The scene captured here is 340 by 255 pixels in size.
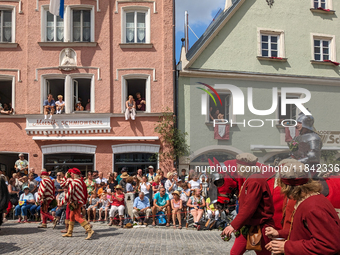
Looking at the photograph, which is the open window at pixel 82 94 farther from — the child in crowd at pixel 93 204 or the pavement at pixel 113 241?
the pavement at pixel 113 241

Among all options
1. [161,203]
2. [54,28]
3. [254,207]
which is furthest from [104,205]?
[254,207]

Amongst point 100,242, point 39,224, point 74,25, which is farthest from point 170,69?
point 100,242

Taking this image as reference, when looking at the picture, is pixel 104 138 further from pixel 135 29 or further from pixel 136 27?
pixel 136 27

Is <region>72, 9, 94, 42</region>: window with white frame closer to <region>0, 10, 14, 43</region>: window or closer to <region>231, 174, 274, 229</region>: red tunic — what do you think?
<region>0, 10, 14, 43</region>: window

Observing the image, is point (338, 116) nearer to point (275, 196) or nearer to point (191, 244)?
point (275, 196)

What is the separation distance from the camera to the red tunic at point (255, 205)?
189 inches

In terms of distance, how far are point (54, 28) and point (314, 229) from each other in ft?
59.2

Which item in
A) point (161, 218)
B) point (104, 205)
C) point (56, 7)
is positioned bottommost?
point (161, 218)

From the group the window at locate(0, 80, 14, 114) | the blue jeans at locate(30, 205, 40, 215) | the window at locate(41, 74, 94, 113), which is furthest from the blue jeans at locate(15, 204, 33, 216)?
the window at locate(0, 80, 14, 114)

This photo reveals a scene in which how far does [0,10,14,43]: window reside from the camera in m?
18.8

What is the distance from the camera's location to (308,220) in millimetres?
2826

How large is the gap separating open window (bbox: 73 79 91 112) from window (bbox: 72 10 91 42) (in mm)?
2012

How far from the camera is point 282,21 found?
4.98 meters

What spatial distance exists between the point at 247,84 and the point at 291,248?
1.96 m
